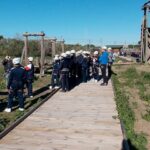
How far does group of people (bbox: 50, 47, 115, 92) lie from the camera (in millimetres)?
17297

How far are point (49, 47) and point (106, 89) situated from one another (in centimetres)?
2742

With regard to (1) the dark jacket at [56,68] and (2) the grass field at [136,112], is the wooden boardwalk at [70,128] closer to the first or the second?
(2) the grass field at [136,112]

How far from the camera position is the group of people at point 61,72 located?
1307 cm

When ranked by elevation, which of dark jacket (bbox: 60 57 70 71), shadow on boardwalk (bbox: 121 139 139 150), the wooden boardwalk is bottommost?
shadow on boardwalk (bbox: 121 139 139 150)

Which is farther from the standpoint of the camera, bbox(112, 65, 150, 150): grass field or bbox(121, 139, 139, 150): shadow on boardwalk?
bbox(112, 65, 150, 150): grass field

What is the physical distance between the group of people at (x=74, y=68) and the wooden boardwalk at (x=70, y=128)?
2.17 metres

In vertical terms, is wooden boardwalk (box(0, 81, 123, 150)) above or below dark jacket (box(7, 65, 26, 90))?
below

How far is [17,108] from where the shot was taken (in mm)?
14094

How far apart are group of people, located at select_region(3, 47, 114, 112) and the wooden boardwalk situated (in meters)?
1.14

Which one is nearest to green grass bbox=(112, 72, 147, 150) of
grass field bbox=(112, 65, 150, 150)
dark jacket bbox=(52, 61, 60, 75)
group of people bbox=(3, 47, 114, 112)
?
grass field bbox=(112, 65, 150, 150)

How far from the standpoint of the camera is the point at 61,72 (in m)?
17.3

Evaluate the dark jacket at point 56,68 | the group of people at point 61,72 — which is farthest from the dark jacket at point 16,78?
the dark jacket at point 56,68

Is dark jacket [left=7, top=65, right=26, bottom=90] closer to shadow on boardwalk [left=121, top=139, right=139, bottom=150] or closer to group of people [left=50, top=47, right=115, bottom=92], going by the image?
group of people [left=50, top=47, right=115, bottom=92]

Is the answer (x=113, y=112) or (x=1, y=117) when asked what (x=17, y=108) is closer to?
(x=1, y=117)
